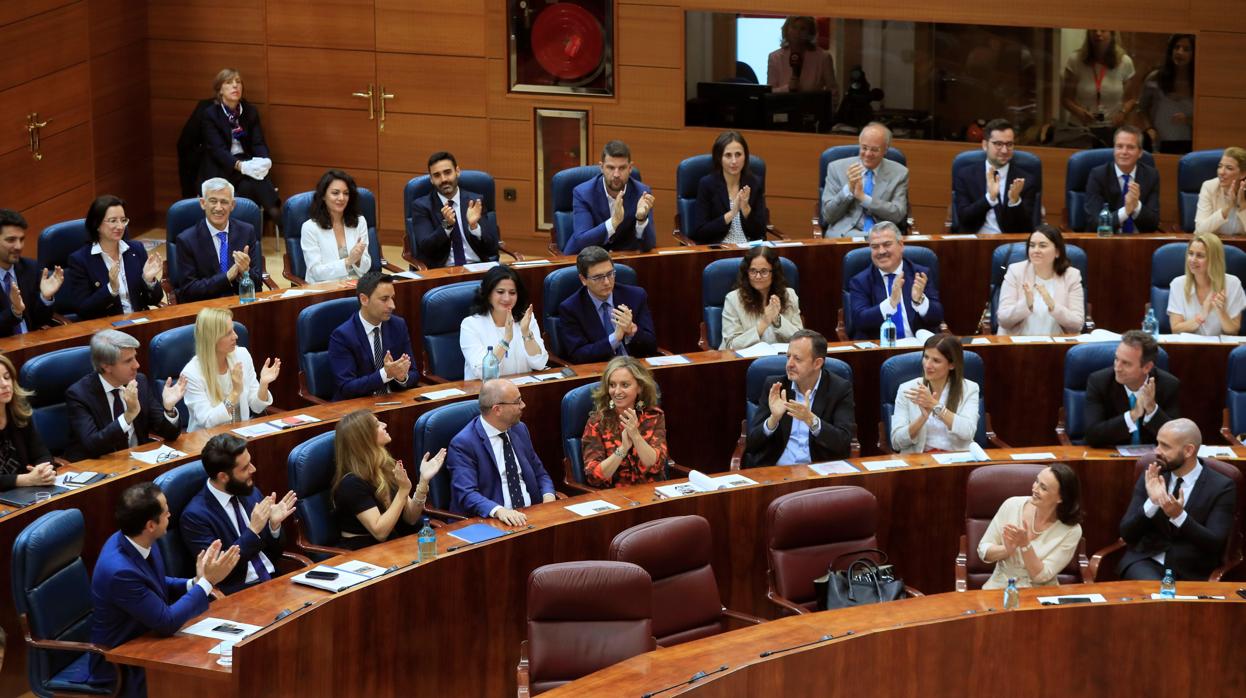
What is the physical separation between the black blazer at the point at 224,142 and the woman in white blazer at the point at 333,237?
107 inches

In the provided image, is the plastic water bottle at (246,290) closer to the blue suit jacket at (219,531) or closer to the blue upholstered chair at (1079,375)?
the blue suit jacket at (219,531)

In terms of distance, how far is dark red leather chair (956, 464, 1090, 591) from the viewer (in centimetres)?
595

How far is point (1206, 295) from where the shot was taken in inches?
302

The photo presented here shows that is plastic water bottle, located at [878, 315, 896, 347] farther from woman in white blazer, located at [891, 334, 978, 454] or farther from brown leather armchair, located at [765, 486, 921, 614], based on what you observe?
brown leather armchair, located at [765, 486, 921, 614]

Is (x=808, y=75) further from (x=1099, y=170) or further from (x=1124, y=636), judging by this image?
(x=1124, y=636)

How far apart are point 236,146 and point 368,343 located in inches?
170

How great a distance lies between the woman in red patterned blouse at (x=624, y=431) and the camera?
20.7 feet

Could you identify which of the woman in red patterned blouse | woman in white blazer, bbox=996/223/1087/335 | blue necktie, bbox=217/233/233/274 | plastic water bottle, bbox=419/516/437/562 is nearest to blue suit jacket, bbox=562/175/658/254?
blue necktie, bbox=217/233/233/274

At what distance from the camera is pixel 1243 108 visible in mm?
9555

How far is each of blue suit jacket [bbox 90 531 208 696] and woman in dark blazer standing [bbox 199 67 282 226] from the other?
19.8ft

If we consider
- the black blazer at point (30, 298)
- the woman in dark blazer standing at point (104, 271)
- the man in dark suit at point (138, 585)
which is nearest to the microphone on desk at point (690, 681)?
the man in dark suit at point (138, 585)

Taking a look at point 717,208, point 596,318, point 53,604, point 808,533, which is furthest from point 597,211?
point 53,604

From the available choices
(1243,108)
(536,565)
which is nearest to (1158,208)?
(1243,108)

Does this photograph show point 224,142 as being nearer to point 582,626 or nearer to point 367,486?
point 367,486
